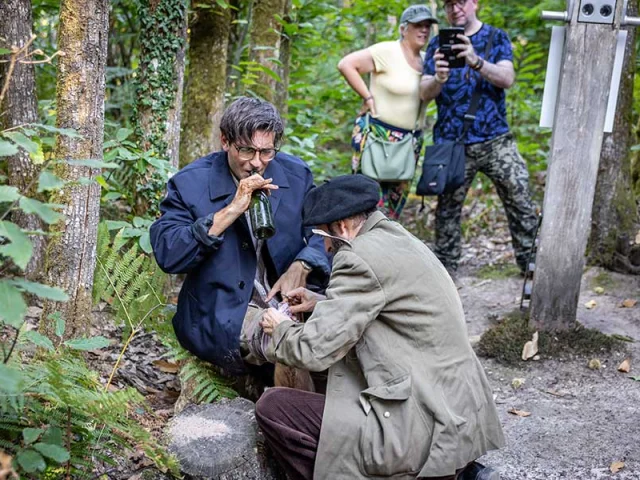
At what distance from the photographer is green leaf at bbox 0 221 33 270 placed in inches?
78.7

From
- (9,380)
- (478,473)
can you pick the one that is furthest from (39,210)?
(478,473)

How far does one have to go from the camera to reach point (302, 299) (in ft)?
11.8

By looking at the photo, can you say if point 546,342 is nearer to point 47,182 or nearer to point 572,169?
point 572,169

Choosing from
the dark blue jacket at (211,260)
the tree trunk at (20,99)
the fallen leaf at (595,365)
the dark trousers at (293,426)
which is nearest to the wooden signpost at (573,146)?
the fallen leaf at (595,365)

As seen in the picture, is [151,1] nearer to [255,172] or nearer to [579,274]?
[255,172]

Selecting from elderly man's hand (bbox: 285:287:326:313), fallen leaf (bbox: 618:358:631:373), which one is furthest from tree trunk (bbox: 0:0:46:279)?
fallen leaf (bbox: 618:358:631:373)

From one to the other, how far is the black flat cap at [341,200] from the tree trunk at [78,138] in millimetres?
1131

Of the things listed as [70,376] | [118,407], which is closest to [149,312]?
[70,376]

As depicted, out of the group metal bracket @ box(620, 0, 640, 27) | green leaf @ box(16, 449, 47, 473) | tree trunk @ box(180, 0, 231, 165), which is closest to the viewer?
green leaf @ box(16, 449, 47, 473)

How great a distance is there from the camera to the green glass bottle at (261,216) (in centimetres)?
342

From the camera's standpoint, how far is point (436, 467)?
2.81 meters

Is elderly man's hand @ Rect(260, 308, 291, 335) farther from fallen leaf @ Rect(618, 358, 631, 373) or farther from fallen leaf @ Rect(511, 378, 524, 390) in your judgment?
fallen leaf @ Rect(618, 358, 631, 373)

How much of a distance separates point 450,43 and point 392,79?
0.58 m

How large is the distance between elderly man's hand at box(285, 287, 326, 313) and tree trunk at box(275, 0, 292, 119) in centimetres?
375
